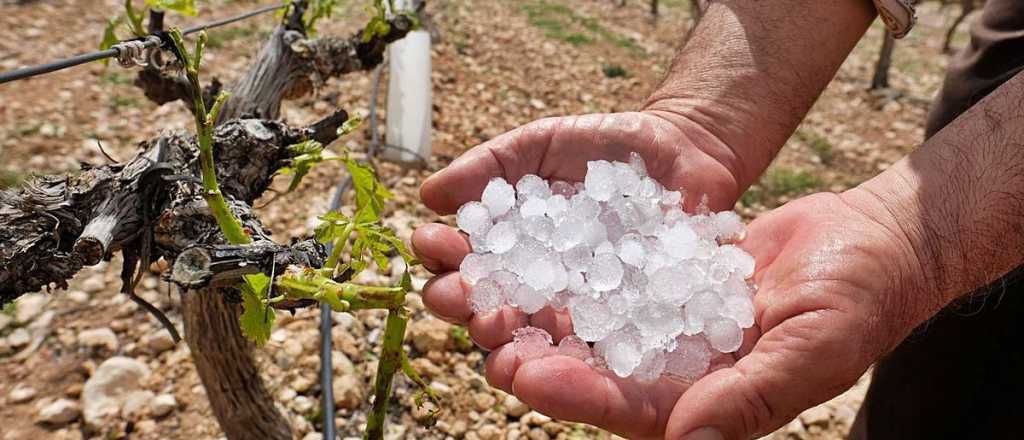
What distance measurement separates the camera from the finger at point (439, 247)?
5.59 feet

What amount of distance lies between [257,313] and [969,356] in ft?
6.45

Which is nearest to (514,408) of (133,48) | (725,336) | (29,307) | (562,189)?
(562,189)

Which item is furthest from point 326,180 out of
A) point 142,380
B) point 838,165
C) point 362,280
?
point 838,165

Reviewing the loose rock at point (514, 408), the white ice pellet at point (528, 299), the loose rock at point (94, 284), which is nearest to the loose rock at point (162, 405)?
the loose rock at point (94, 284)

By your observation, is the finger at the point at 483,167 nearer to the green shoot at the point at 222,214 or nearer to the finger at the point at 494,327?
the finger at the point at 494,327

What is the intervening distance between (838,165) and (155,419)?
5.10 meters

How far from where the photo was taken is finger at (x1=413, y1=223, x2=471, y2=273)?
170 centimetres

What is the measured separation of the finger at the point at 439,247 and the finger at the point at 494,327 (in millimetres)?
175

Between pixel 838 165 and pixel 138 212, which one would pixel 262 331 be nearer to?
pixel 138 212

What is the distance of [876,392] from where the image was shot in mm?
2178

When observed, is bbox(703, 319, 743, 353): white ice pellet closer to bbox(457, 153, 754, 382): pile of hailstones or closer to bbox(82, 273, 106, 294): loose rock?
bbox(457, 153, 754, 382): pile of hailstones

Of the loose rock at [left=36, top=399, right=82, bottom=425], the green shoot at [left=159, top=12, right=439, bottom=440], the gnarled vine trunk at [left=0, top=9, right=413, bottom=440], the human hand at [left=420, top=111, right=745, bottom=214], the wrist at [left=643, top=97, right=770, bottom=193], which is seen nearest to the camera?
the green shoot at [left=159, top=12, right=439, bottom=440]

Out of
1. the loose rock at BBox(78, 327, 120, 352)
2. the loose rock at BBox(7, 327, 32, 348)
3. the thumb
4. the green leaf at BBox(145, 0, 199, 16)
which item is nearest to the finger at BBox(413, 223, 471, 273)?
the thumb

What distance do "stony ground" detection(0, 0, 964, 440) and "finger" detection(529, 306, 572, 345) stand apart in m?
0.95
